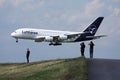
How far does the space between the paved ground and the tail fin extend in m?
52.1

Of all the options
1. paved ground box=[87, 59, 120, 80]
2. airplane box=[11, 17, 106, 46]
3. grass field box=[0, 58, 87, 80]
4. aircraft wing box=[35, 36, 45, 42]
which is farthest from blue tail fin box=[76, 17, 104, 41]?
paved ground box=[87, 59, 120, 80]

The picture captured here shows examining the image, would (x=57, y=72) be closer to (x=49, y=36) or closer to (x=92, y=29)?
(x=49, y=36)

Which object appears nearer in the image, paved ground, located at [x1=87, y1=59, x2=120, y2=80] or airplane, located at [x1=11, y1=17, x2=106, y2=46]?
paved ground, located at [x1=87, y1=59, x2=120, y2=80]

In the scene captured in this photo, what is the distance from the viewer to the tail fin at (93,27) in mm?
84912

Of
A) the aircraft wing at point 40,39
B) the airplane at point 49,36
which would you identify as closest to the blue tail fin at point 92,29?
the airplane at point 49,36

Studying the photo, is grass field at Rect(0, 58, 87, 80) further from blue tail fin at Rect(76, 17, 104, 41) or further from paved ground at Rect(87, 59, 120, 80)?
blue tail fin at Rect(76, 17, 104, 41)

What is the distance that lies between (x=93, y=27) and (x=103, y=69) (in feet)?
192

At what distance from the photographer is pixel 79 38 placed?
269ft

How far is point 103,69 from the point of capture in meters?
28.2

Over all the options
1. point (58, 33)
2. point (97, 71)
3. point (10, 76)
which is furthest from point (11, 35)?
point (97, 71)

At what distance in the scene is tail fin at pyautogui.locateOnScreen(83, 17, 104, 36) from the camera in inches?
3343

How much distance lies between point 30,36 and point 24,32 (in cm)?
132

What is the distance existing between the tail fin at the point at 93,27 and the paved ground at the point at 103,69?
5208 centimetres

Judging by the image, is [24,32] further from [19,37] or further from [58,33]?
[58,33]
